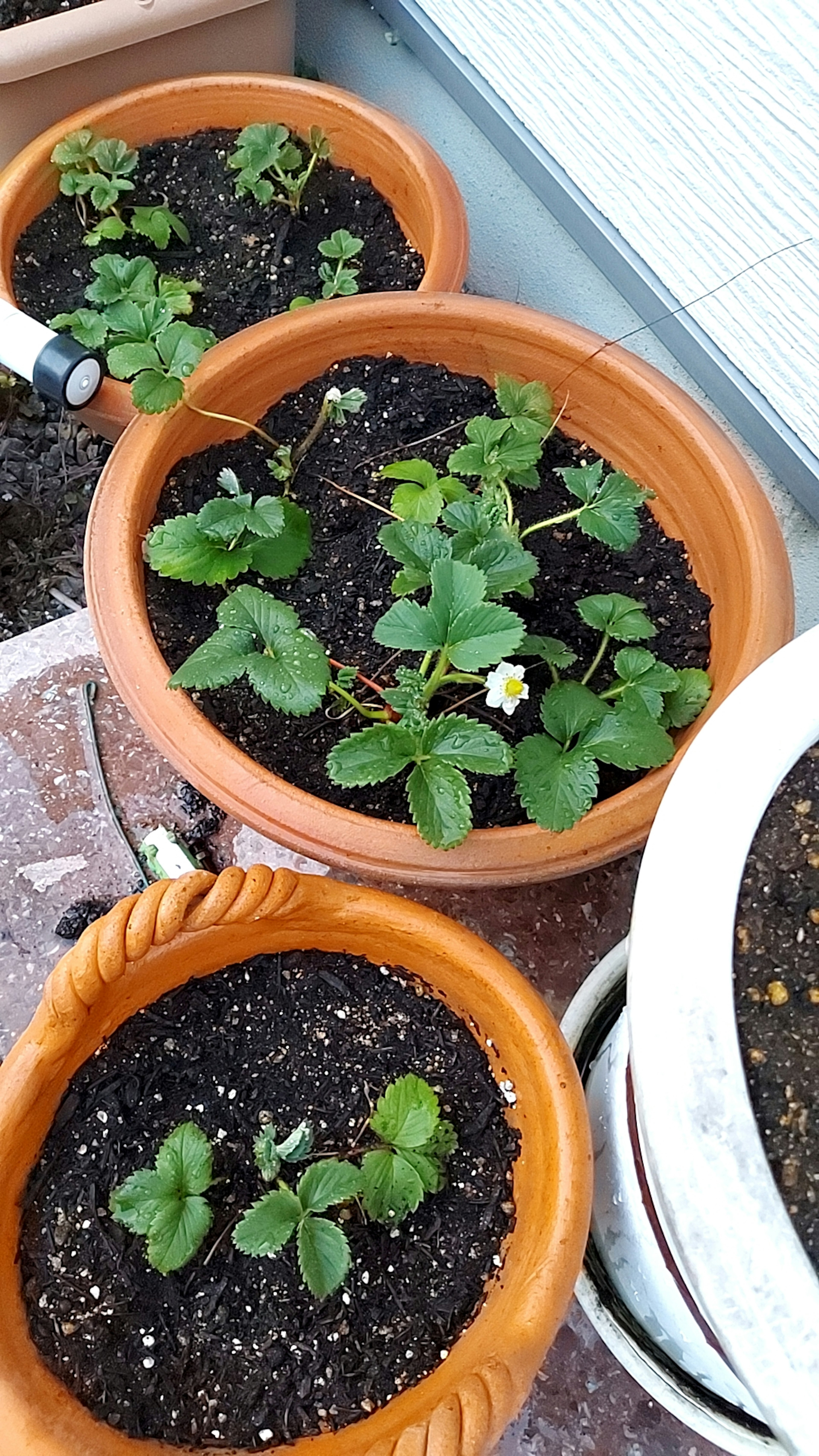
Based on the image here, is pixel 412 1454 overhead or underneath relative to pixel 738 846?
underneath

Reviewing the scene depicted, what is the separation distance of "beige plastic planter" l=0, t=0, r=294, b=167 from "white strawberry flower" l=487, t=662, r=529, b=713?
1159mm

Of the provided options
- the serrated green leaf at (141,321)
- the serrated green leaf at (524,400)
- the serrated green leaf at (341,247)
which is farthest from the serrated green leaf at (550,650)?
the serrated green leaf at (341,247)

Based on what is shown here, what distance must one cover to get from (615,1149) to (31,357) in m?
1.08

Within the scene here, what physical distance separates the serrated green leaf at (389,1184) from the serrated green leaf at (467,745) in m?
0.34

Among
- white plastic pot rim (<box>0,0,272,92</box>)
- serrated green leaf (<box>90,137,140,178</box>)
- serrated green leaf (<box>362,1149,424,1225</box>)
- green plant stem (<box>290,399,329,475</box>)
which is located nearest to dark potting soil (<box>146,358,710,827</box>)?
green plant stem (<box>290,399,329,475</box>)

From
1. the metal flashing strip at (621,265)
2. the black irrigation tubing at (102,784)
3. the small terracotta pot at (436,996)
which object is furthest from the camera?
the metal flashing strip at (621,265)

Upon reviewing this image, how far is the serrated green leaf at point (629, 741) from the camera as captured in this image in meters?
0.96

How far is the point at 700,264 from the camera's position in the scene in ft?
4.75

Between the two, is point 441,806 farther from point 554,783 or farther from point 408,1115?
point 408,1115

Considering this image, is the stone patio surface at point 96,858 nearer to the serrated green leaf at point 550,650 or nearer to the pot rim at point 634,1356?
the pot rim at point 634,1356

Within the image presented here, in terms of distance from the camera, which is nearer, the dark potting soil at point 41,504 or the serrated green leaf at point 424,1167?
the serrated green leaf at point 424,1167

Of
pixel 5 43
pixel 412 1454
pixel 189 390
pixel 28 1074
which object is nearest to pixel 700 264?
pixel 189 390

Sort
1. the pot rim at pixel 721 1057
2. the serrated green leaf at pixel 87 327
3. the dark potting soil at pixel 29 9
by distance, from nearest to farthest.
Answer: the pot rim at pixel 721 1057
the serrated green leaf at pixel 87 327
the dark potting soil at pixel 29 9

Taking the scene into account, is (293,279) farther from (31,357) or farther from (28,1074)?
(28,1074)
